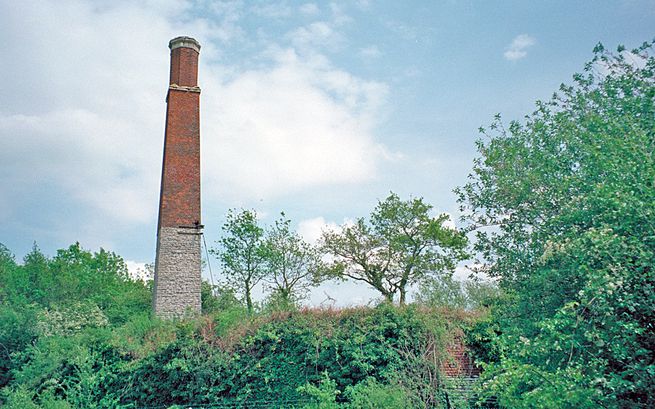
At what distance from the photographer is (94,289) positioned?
25.4 meters

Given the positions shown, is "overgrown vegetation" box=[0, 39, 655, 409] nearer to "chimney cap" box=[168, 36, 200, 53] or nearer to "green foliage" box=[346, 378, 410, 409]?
"green foliage" box=[346, 378, 410, 409]

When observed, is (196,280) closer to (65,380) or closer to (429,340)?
(65,380)

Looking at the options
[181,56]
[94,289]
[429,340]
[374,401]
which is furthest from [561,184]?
[94,289]

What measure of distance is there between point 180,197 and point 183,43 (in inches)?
239

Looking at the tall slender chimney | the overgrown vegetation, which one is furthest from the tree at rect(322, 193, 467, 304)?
the tall slender chimney

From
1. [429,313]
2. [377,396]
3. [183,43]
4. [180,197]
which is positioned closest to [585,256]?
[377,396]

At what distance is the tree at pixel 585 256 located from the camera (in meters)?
5.24

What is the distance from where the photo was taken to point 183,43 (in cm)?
1944

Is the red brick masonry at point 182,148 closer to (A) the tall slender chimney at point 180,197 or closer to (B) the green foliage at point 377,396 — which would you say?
(A) the tall slender chimney at point 180,197

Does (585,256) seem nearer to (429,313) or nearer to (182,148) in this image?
(429,313)

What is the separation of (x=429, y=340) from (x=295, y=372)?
10.7 feet

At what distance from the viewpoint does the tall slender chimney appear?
1684cm

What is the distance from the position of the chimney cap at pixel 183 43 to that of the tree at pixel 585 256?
49.0ft

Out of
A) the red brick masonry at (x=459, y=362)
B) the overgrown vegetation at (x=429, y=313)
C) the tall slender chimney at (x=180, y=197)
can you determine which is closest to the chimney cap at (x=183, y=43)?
the tall slender chimney at (x=180, y=197)
